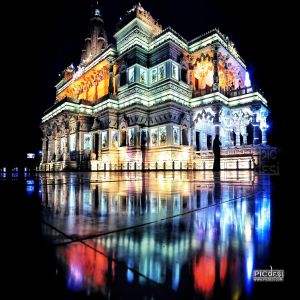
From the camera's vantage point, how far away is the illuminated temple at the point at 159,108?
2383 cm

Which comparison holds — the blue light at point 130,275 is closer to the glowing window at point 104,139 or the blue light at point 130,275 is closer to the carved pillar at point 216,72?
the carved pillar at point 216,72

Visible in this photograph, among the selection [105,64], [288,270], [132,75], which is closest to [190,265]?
[288,270]

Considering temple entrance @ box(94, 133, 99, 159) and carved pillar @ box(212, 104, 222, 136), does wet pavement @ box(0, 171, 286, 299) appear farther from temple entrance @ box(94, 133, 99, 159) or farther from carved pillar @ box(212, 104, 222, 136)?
temple entrance @ box(94, 133, 99, 159)

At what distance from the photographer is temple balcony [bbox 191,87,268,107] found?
23.6 m

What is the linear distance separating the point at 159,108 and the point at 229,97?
8.46 metres

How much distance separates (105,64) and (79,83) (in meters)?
10.2

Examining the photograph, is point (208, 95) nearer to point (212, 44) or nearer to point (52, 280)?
point (212, 44)

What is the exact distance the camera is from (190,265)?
1.01 metres

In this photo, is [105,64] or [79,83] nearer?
[105,64]

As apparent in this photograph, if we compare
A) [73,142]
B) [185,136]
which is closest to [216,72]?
[185,136]

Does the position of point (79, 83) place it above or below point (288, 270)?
above

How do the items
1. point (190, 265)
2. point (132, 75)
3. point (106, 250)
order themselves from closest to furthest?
point (190, 265)
point (106, 250)
point (132, 75)

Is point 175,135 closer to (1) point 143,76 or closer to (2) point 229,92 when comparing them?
(2) point 229,92

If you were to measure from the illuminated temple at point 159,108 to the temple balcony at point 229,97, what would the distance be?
0.11 metres
